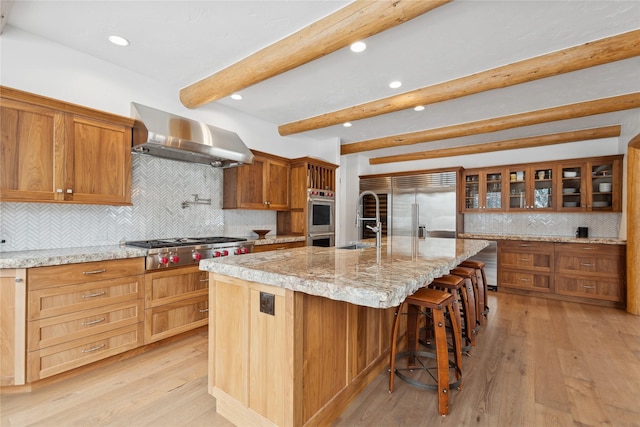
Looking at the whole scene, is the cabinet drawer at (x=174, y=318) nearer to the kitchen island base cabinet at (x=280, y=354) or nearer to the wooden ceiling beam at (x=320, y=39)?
the kitchen island base cabinet at (x=280, y=354)

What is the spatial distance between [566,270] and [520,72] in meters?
3.26

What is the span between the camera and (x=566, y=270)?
14.1 ft

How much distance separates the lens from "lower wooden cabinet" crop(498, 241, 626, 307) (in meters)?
4.01

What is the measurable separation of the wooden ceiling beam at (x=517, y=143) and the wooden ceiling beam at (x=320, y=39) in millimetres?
4147

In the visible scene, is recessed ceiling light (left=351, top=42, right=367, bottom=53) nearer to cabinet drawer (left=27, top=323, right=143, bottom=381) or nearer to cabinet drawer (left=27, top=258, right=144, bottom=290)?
cabinet drawer (left=27, top=258, right=144, bottom=290)

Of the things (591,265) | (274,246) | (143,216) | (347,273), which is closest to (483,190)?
(591,265)

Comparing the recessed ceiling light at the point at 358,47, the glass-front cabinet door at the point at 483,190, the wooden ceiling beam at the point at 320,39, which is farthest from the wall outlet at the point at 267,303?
the glass-front cabinet door at the point at 483,190

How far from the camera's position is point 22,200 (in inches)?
86.2

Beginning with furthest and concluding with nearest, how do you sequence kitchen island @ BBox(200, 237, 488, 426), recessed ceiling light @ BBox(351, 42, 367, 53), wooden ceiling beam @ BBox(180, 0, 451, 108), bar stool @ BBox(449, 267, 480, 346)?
bar stool @ BBox(449, 267, 480, 346), recessed ceiling light @ BBox(351, 42, 367, 53), wooden ceiling beam @ BBox(180, 0, 451, 108), kitchen island @ BBox(200, 237, 488, 426)

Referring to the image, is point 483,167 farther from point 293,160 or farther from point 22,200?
point 22,200

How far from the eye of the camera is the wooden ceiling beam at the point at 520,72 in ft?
7.46

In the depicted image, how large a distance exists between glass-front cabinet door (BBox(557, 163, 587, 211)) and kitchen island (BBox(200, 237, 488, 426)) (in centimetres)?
400

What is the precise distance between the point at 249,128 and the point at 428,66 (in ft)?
8.24

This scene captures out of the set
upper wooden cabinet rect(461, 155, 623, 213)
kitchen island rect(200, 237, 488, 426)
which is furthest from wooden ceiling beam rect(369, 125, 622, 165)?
kitchen island rect(200, 237, 488, 426)
